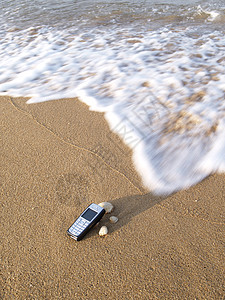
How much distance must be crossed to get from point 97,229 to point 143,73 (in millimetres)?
2405

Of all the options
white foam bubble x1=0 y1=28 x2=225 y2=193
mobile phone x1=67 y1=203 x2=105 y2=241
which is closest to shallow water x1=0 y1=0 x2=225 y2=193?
Answer: white foam bubble x1=0 y1=28 x2=225 y2=193

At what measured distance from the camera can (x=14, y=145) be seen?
2.45m

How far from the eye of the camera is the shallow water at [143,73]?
2336 millimetres

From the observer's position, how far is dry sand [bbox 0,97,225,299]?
149 centimetres

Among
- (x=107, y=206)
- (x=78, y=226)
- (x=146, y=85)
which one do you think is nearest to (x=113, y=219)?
(x=107, y=206)

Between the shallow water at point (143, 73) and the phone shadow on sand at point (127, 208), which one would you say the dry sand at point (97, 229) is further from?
the shallow water at point (143, 73)

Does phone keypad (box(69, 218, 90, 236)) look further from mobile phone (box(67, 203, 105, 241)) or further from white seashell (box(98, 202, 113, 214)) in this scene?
white seashell (box(98, 202, 113, 214))

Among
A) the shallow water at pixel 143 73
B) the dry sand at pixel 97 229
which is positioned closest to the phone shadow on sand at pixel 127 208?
the dry sand at pixel 97 229

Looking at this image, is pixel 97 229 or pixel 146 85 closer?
pixel 97 229

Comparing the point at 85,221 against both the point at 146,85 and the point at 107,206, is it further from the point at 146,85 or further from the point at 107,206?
the point at 146,85

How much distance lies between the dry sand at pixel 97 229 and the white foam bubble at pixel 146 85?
0.20 metres

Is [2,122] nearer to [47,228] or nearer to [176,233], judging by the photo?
[47,228]

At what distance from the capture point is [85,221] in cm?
169

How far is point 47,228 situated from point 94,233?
0.98ft
